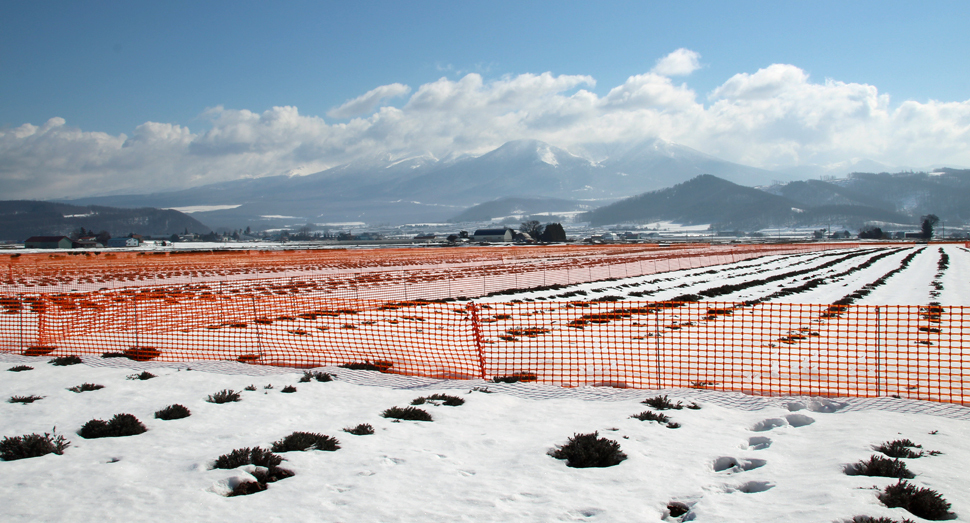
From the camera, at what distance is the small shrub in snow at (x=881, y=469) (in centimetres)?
464

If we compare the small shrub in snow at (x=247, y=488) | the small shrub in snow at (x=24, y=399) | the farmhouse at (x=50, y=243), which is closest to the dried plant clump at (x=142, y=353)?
the small shrub in snow at (x=24, y=399)

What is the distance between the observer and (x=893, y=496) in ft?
13.6

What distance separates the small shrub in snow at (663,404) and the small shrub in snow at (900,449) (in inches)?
81.6

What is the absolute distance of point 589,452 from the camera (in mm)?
5227

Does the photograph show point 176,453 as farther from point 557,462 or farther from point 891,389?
point 891,389

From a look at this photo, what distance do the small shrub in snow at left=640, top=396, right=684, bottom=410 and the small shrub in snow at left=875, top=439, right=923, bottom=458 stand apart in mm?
2073

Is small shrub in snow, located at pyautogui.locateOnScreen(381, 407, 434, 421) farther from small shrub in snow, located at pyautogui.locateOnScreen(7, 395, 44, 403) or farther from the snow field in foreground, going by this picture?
small shrub in snow, located at pyautogui.locateOnScreen(7, 395, 44, 403)

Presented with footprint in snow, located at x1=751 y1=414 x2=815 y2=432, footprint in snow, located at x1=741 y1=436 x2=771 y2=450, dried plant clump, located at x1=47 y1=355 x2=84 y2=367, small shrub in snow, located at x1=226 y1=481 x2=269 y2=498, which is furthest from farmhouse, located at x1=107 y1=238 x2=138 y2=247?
footprint in snow, located at x1=741 y1=436 x2=771 y2=450

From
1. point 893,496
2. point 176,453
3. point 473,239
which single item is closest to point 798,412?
point 893,496

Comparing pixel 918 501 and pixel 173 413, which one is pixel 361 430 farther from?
pixel 918 501

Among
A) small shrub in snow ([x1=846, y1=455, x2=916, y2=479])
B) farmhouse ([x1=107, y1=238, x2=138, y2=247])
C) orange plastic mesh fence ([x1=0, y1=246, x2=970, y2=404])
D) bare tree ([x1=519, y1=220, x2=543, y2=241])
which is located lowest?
orange plastic mesh fence ([x1=0, y1=246, x2=970, y2=404])

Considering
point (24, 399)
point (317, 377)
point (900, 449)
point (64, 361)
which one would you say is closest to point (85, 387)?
point (24, 399)

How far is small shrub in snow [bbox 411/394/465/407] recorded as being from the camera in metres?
7.20

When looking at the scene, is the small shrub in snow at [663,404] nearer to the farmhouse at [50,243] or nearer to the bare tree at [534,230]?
the bare tree at [534,230]
